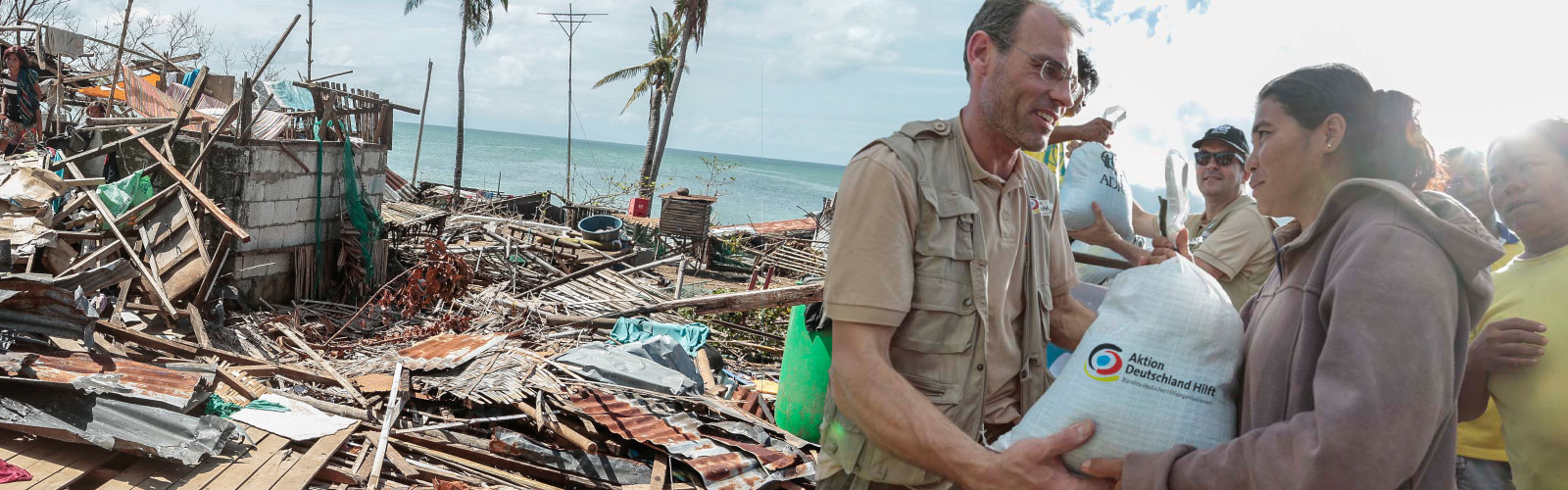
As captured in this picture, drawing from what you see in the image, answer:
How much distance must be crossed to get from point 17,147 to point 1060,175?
39.0ft

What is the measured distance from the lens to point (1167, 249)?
7.59ft

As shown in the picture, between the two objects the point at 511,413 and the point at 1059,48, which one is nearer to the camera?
the point at 1059,48

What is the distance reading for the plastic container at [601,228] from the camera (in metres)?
16.5

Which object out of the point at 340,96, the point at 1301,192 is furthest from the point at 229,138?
the point at 1301,192

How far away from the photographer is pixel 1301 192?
1.75 m

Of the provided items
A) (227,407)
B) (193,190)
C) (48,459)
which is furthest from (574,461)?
(193,190)

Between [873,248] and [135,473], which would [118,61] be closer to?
[135,473]

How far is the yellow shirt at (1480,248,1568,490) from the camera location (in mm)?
2332

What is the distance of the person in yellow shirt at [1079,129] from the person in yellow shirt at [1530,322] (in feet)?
3.65

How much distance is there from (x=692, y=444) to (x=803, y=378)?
84cm

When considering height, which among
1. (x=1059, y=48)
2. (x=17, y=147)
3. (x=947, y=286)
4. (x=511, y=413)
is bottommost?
(x=511, y=413)

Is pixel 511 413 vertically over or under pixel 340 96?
under

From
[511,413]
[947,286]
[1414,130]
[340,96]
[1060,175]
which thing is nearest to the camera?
[1414,130]

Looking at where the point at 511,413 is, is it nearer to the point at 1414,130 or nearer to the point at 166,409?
the point at 166,409
